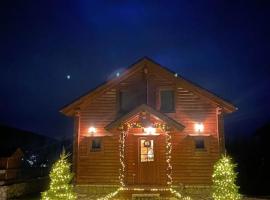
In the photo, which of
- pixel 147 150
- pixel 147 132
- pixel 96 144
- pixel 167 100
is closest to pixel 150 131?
pixel 147 132

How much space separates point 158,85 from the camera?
749 inches

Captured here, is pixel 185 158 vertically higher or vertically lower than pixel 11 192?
higher

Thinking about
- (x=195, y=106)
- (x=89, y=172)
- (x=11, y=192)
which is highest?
(x=195, y=106)

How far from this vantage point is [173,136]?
59.7 ft

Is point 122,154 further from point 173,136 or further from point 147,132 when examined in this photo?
point 173,136

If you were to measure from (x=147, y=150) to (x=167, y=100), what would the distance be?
9.96 feet

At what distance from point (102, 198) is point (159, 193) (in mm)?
2886

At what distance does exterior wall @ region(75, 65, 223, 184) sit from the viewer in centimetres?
1795

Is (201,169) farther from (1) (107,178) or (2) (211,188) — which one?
(1) (107,178)

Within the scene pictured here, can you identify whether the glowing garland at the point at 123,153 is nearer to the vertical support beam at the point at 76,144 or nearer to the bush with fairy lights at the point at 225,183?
the vertical support beam at the point at 76,144

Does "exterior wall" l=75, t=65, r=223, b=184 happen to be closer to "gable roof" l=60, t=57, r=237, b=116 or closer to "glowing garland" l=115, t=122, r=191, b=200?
"gable roof" l=60, t=57, r=237, b=116

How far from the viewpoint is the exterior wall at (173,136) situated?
18.0 m

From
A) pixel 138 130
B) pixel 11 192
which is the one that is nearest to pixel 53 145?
pixel 11 192

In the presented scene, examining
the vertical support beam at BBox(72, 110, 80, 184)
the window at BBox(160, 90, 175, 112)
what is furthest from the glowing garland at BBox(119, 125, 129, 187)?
the window at BBox(160, 90, 175, 112)
